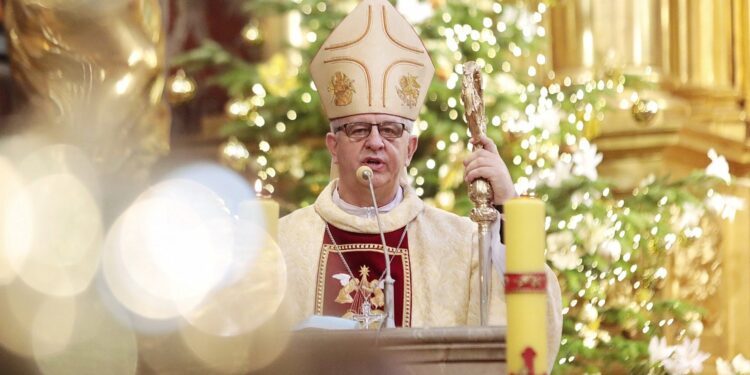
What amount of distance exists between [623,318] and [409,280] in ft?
6.44

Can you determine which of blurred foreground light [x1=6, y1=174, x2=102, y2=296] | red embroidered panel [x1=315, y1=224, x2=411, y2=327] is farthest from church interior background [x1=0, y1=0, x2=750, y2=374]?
blurred foreground light [x1=6, y1=174, x2=102, y2=296]

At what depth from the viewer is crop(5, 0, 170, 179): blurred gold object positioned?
84.7 inches

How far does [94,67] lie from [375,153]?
4.60 ft

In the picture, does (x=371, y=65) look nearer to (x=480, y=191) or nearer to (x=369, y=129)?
(x=369, y=129)

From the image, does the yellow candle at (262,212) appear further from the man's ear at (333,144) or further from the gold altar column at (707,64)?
the gold altar column at (707,64)

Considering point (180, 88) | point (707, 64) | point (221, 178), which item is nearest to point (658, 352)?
point (707, 64)

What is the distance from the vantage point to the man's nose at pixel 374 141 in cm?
351

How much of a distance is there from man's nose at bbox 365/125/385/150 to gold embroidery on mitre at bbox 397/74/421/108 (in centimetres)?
17

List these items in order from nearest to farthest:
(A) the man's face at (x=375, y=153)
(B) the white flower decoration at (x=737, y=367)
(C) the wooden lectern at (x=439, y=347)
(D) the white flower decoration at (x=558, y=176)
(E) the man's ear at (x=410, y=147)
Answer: (C) the wooden lectern at (x=439, y=347) < (A) the man's face at (x=375, y=153) < (E) the man's ear at (x=410, y=147) < (D) the white flower decoration at (x=558, y=176) < (B) the white flower decoration at (x=737, y=367)

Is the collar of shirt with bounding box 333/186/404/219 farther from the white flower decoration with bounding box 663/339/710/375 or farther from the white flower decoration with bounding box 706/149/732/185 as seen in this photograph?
the white flower decoration with bounding box 706/149/732/185

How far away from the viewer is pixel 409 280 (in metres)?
3.62

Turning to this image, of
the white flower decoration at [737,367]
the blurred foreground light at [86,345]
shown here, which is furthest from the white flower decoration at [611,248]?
the blurred foreground light at [86,345]

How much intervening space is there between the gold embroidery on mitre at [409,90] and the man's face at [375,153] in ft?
0.25

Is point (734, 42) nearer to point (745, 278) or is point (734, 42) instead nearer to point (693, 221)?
point (745, 278)
